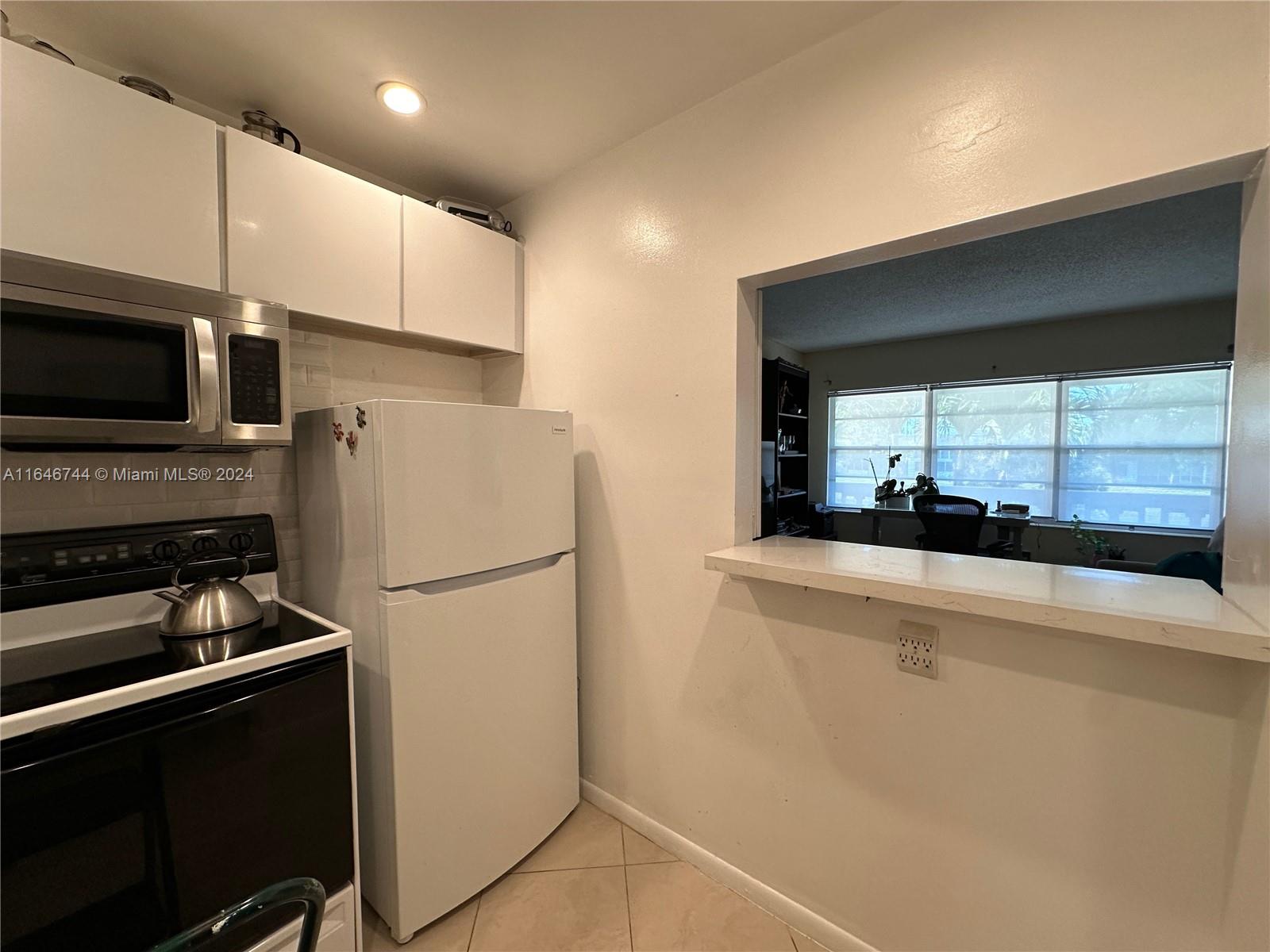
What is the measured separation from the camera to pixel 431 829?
1.43 m

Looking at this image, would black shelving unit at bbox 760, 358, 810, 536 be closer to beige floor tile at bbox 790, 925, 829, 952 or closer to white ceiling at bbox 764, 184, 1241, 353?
white ceiling at bbox 764, 184, 1241, 353

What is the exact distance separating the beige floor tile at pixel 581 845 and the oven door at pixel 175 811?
0.69m

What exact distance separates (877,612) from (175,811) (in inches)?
64.5

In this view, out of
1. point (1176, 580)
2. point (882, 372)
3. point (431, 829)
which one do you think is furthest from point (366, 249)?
point (882, 372)

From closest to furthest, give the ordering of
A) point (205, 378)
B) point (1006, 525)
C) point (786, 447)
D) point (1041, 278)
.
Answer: point (205, 378), point (1041, 278), point (1006, 525), point (786, 447)

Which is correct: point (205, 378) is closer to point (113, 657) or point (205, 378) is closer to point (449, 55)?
point (113, 657)

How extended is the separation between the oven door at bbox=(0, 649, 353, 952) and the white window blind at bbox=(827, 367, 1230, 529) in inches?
224

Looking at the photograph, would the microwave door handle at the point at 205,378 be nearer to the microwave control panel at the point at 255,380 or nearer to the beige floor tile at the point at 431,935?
the microwave control panel at the point at 255,380

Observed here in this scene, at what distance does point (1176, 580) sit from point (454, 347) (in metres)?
2.39

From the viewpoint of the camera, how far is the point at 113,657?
111 centimetres

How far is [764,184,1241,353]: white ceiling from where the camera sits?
240 cm

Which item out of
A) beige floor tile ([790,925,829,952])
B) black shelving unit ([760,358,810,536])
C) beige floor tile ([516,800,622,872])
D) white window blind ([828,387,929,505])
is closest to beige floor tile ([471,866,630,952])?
beige floor tile ([516,800,622,872])

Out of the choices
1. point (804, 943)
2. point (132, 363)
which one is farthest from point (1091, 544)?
point (132, 363)

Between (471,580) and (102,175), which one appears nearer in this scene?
(102,175)
